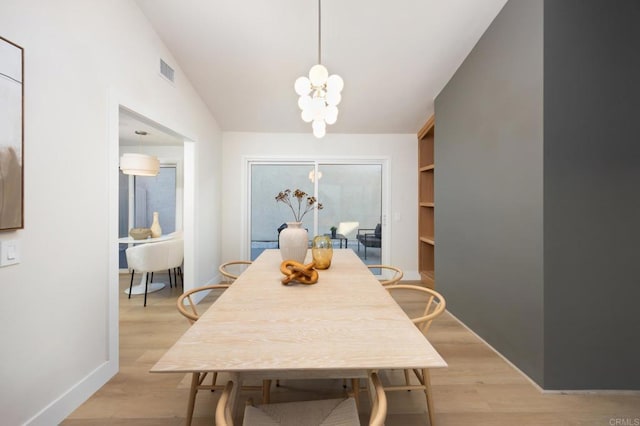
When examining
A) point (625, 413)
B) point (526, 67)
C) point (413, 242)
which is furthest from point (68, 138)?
point (413, 242)

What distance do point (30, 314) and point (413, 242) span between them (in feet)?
14.4

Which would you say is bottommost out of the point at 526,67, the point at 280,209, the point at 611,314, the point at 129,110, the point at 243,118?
the point at 611,314

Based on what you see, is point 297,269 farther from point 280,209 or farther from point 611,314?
point 280,209

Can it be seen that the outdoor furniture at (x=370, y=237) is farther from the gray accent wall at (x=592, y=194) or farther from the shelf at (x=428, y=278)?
the gray accent wall at (x=592, y=194)

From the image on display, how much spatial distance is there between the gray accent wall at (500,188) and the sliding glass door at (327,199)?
5.30 feet

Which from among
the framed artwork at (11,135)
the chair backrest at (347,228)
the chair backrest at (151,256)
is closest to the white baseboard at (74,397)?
the framed artwork at (11,135)

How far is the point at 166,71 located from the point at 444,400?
3.51 m

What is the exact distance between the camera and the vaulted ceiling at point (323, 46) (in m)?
2.50

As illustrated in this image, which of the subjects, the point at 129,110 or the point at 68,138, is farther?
the point at 129,110

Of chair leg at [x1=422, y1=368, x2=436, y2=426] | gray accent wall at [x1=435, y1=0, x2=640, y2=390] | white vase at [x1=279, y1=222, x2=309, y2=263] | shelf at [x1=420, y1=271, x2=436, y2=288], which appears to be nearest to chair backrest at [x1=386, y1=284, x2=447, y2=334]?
chair leg at [x1=422, y1=368, x2=436, y2=426]

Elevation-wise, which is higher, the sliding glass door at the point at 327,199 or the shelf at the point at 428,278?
the sliding glass door at the point at 327,199

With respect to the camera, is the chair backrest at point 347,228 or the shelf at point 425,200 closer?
the shelf at point 425,200

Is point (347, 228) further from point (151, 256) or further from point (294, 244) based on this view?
point (294, 244)

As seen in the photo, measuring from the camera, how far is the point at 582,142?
74.9 inches
